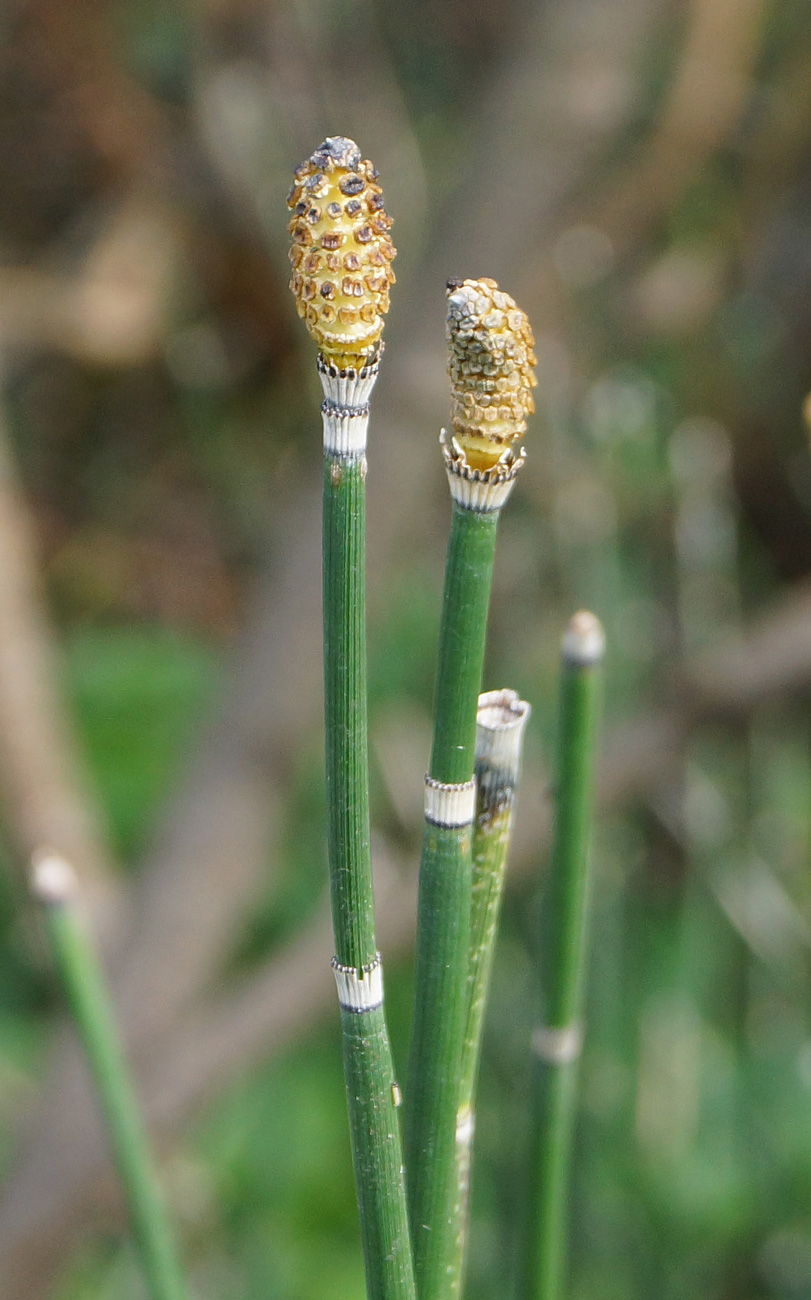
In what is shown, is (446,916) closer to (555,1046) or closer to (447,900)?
(447,900)

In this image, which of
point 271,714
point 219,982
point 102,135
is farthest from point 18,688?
point 102,135

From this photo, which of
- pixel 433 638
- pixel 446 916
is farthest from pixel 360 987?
pixel 433 638

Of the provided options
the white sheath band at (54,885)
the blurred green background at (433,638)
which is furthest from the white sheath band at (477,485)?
the blurred green background at (433,638)

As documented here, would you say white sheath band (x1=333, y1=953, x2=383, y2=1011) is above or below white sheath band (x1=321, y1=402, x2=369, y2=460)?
below

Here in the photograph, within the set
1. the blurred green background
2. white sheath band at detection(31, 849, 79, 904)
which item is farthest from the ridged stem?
the blurred green background

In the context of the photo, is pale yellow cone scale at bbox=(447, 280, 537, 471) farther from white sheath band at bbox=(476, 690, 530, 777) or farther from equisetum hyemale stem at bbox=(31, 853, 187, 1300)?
equisetum hyemale stem at bbox=(31, 853, 187, 1300)

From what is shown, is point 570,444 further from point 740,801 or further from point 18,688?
point 18,688
